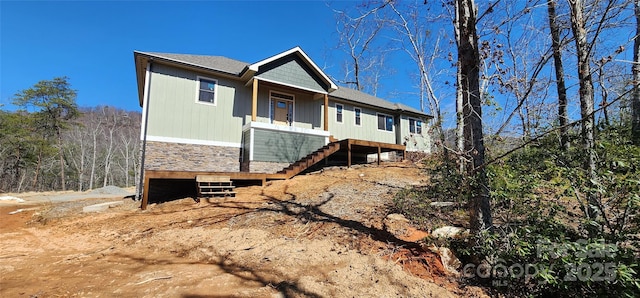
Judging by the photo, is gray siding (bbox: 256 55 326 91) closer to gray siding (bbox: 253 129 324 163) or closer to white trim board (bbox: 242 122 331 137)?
white trim board (bbox: 242 122 331 137)

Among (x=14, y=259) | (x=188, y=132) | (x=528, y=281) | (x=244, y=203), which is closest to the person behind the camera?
(x=528, y=281)

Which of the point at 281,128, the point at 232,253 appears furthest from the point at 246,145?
the point at 232,253

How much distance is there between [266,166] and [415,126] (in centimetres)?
1105

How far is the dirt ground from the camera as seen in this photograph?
3.00m

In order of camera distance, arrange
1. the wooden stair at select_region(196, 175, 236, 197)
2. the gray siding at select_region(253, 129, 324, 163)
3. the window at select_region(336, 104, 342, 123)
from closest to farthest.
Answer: the wooden stair at select_region(196, 175, 236, 197)
the gray siding at select_region(253, 129, 324, 163)
the window at select_region(336, 104, 342, 123)

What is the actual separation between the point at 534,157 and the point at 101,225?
334 inches

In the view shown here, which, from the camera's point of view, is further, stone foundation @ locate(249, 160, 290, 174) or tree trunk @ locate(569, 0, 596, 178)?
stone foundation @ locate(249, 160, 290, 174)

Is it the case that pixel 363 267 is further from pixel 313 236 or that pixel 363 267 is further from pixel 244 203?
pixel 244 203

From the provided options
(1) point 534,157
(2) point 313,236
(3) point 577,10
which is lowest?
(2) point 313,236

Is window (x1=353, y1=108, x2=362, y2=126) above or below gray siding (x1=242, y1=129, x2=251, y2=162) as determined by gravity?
above

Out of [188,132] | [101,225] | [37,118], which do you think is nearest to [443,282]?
[101,225]

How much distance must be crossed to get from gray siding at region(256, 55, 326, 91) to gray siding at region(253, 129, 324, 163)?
2311 mm

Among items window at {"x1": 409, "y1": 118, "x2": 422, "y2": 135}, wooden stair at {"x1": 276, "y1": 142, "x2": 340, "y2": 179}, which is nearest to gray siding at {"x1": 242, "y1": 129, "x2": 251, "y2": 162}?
wooden stair at {"x1": 276, "y1": 142, "x2": 340, "y2": 179}

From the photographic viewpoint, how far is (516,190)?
10.7 feet
